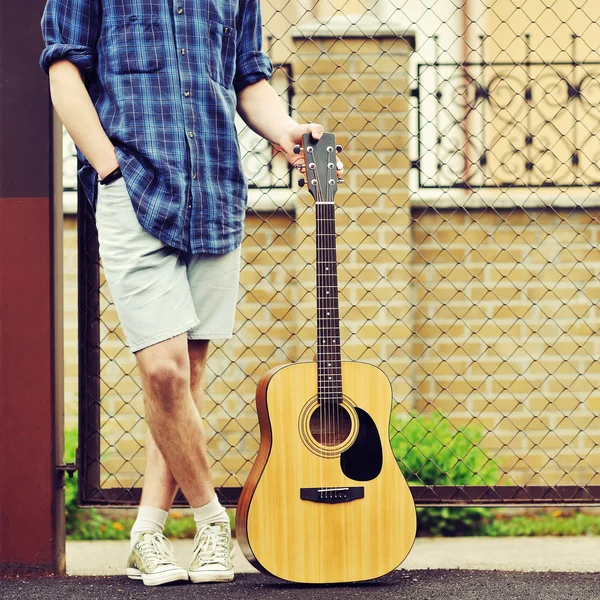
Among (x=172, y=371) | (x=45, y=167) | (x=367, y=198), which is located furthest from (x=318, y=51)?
(x=172, y=371)

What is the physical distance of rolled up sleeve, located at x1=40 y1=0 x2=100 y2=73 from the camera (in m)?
2.67

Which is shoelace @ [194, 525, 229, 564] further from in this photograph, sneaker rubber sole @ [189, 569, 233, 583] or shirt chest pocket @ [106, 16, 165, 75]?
shirt chest pocket @ [106, 16, 165, 75]

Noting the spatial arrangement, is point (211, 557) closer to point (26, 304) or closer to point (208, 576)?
point (208, 576)

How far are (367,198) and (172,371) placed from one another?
204 cm

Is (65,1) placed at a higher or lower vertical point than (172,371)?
higher

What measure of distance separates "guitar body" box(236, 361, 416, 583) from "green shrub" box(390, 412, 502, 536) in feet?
3.60

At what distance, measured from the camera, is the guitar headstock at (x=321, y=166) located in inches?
115

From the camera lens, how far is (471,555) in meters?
3.77

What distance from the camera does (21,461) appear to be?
3.01 m

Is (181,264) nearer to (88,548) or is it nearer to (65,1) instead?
(65,1)

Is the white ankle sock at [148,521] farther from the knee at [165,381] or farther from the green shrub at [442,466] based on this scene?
the green shrub at [442,466]

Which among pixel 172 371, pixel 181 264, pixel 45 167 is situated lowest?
pixel 172 371

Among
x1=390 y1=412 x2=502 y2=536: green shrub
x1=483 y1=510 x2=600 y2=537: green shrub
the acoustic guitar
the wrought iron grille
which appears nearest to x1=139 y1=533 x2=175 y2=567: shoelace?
the acoustic guitar

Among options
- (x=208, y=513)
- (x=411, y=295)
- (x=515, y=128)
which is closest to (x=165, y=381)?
(x=208, y=513)
